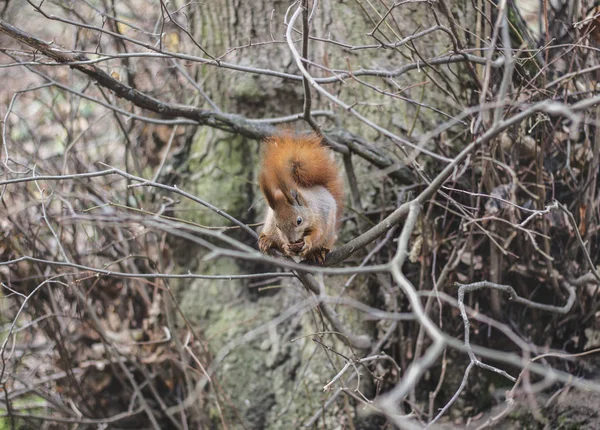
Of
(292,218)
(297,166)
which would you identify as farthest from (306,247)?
(297,166)

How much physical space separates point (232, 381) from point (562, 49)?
2100 millimetres

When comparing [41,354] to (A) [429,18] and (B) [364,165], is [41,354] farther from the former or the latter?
(A) [429,18]

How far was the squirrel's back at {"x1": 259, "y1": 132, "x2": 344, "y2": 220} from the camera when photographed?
70.9 inches

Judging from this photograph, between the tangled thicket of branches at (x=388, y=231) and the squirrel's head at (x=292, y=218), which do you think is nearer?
the squirrel's head at (x=292, y=218)

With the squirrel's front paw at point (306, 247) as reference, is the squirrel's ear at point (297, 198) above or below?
above

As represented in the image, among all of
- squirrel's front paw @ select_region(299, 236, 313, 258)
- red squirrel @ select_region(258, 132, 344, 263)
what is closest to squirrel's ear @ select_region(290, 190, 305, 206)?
red squirrel @ select_region(258, 132, 344, 263)

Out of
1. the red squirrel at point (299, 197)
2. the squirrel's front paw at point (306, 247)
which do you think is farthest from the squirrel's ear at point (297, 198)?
the squirrel's front paw at point (306, 247)

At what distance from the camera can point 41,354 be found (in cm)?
316

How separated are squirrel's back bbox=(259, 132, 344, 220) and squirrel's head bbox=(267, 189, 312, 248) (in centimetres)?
4

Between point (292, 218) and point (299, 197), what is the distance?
0.31 ft

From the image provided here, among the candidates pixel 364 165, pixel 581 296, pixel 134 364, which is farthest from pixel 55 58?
pixel 581 296

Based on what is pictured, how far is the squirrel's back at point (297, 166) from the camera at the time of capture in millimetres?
1800

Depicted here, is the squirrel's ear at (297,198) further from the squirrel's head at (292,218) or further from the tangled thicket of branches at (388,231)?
the tangled thicket of branches at (388,231)

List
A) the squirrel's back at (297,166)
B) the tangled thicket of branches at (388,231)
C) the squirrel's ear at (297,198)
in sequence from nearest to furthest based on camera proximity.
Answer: the squirrel's back at (297,166) < the squirrel's ear at (297,198) < the tangled thicket of branches at (388,231)
